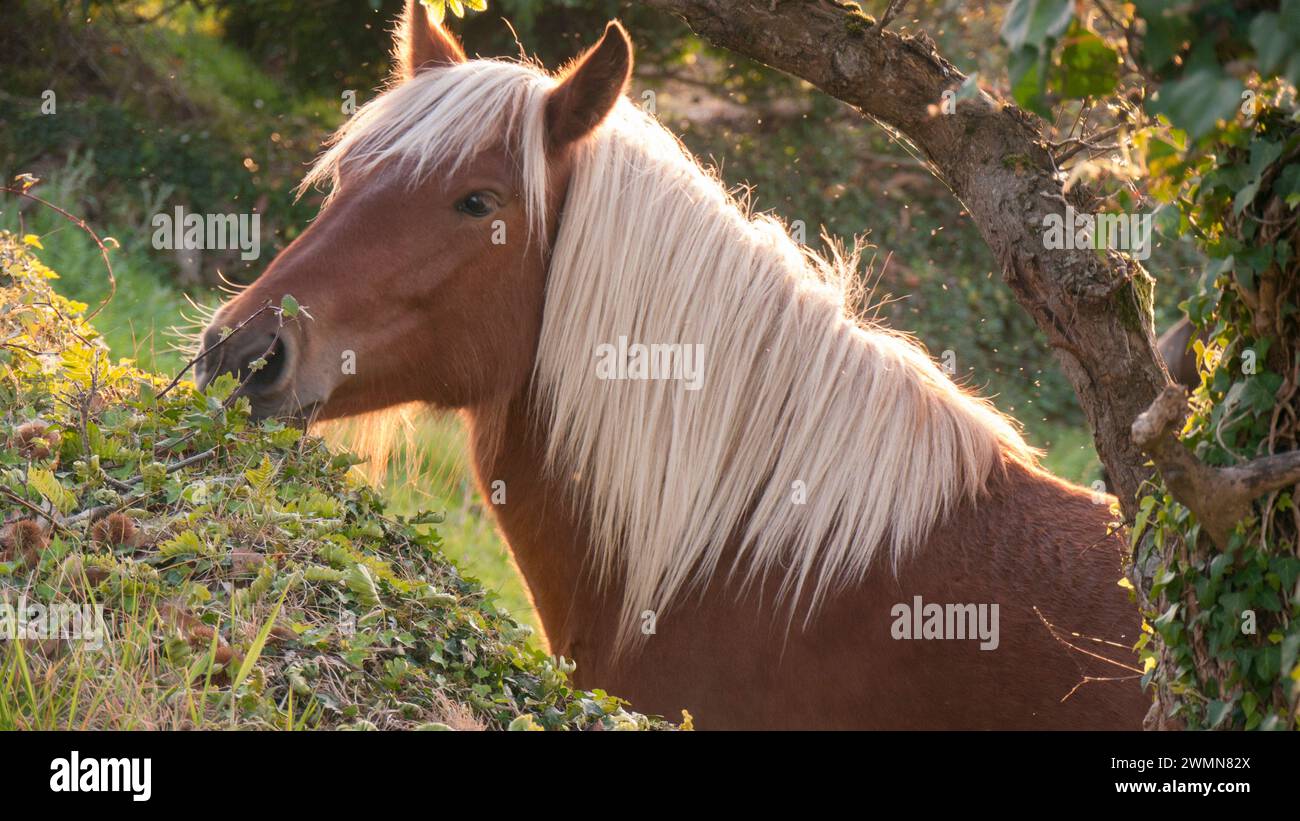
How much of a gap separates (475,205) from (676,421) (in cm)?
78

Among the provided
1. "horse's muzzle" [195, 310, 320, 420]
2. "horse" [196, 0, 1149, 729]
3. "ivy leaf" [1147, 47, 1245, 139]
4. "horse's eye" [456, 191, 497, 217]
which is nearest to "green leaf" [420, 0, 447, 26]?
"horse" [196, 0, 1149, 729]

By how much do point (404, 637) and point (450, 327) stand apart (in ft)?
3.02

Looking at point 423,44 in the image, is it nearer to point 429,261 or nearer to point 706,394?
point 429,261

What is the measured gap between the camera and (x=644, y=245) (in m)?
3.21

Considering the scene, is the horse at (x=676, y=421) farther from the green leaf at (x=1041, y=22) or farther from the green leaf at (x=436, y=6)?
the green leaf at (x=1041, y=22)

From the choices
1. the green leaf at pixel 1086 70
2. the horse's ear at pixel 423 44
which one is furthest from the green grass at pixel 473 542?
the green leaf at pixel 1086 70

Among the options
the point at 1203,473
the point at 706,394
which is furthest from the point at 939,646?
the point at 1203,473

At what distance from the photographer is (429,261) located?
3150mm

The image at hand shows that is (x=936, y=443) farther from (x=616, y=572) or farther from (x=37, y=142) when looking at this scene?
(x=37, y=142)

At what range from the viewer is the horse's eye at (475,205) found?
10.5 ft

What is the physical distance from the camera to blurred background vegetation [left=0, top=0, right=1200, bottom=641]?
916cm

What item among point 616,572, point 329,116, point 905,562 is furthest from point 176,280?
point 905,562

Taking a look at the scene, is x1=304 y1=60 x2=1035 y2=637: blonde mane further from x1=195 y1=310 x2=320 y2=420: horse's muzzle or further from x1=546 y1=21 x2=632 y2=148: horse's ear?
x1=195 y1=310 x2=320 y2=420: horse's muzzle

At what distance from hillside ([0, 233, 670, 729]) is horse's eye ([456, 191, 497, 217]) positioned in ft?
2.38
